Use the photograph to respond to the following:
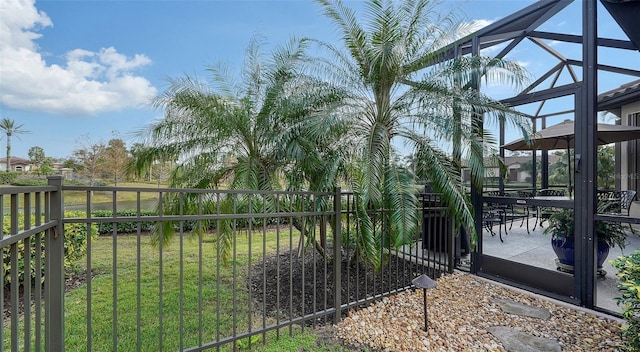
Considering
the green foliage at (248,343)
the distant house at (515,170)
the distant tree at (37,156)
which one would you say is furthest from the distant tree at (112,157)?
the distant house at (515,170)

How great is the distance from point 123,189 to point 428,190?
16.8 ft

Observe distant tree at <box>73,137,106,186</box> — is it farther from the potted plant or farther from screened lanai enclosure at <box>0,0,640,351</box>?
the potted plant

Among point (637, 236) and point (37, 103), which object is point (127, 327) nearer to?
point (637, 236)

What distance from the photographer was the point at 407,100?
4.39m

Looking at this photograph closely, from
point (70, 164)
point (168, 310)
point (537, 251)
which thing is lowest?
point (168, 310)

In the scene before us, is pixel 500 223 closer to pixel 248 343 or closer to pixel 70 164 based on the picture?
pixel 248 343

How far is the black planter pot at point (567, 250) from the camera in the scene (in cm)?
383

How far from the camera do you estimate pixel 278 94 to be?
438 centimetres

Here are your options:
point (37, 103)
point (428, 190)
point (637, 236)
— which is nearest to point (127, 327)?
point (428, 190)

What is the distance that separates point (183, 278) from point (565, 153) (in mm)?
5999

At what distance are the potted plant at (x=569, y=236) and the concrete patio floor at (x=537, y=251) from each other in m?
0.10

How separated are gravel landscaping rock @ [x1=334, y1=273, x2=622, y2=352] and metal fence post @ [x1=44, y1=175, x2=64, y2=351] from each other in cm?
234

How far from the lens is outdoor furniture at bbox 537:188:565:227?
4270mm

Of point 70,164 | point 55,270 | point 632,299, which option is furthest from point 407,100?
point 70,164
